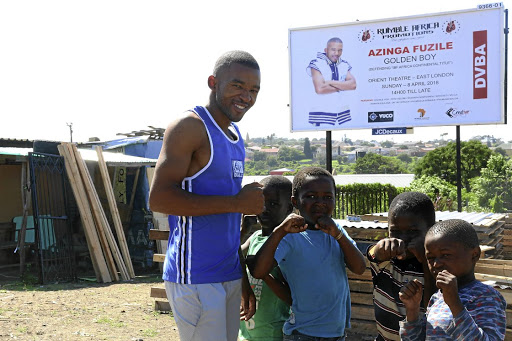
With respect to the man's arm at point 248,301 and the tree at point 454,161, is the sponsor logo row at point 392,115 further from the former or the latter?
the tree at point 454,161

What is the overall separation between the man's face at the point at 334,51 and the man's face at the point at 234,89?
10989 mm

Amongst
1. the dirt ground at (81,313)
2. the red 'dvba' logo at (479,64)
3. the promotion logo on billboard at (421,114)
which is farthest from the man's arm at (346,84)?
the dirt ground at (81,313)

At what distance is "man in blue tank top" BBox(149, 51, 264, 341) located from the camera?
2172 mm

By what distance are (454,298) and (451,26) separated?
11.4m

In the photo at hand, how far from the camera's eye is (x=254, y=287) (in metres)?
2.99

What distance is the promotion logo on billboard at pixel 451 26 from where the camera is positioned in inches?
473

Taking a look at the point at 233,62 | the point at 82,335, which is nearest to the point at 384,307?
the point at 233,62

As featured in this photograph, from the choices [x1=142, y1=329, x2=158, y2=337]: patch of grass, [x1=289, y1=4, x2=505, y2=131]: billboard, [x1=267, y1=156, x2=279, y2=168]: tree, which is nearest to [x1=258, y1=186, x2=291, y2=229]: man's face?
Result: [x1=142, y1=329, x2=158, y2=337]: patch of grass

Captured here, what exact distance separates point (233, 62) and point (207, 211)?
2.18 feet

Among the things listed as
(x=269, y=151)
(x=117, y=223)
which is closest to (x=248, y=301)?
(x=117, y=223)

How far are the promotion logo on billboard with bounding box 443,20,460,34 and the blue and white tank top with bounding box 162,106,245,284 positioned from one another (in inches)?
437

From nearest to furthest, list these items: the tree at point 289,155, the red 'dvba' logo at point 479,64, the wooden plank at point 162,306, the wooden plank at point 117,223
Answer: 1. the wooden plank at point 162,306
2. the wooden plank at point 117,223
3. the red 'dvba' logo at point 479,64
4. the tree at point 289,155

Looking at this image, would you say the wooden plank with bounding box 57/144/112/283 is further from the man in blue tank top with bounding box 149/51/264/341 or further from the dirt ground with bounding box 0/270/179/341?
the man in blue tank top with bounding box 149/51/264/341

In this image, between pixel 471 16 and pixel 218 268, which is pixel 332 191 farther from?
pixel 471 16
